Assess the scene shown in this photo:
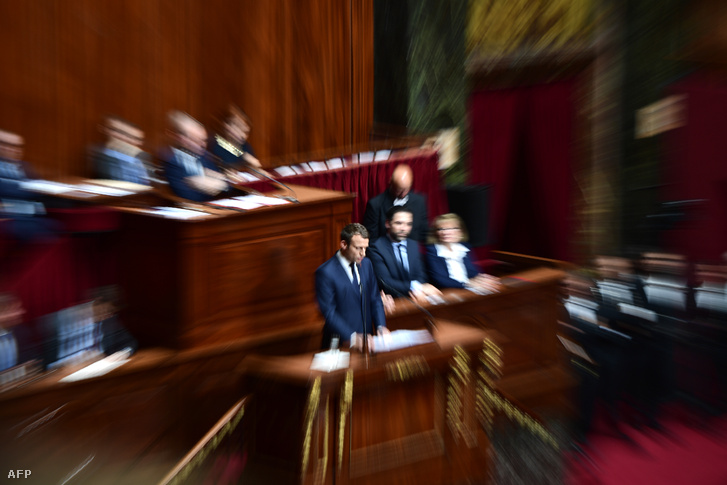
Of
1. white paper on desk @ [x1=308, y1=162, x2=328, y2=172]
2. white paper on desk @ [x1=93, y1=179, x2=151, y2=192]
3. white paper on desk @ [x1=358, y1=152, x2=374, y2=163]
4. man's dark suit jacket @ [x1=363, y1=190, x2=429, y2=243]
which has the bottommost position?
man's dark suit jacket @ [x1=363, y1=190, x2=429, y2=243]

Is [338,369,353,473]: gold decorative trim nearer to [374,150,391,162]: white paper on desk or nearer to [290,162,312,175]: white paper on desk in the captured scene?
[290,162,312,175]: white paper on desk

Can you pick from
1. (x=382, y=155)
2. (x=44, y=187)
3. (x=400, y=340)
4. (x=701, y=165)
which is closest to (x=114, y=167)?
(x=44, y=187)

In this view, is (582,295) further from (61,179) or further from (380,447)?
(61,179)

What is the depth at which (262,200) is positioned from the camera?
8.52 ft

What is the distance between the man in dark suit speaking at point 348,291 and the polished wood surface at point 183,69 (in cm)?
174

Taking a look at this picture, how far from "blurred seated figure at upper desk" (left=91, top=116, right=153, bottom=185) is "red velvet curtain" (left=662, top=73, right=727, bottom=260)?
114 inches

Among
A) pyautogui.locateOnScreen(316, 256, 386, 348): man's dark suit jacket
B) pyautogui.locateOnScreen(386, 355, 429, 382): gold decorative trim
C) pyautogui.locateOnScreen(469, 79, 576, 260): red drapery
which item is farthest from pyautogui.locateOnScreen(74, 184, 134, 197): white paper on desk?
pyautogui.locateOnScreen(469, 79, 576, 260): red drapery

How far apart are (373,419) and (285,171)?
2.11 metres

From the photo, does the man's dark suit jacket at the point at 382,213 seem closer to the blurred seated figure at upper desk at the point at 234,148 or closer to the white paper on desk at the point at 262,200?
the blurred seated figure at upper desk at the point at 234,148

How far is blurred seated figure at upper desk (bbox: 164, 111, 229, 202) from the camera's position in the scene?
8.33ft

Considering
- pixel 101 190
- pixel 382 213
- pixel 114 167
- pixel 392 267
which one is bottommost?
pixel 392 267

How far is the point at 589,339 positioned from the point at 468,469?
1026 millimetres

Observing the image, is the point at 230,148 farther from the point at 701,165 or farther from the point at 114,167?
the point at 701,165

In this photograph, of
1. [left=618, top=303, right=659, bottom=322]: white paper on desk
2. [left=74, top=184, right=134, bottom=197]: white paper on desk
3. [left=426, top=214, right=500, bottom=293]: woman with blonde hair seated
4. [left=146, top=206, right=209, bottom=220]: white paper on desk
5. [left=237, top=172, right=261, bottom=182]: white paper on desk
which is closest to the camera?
[left=146, top=206, right=209, bottom=220]: white paper on desk
